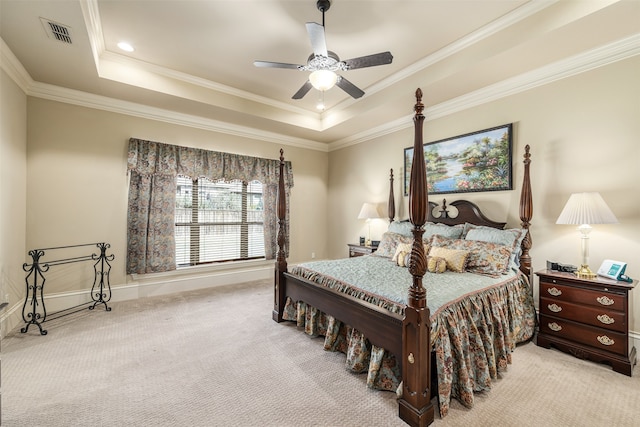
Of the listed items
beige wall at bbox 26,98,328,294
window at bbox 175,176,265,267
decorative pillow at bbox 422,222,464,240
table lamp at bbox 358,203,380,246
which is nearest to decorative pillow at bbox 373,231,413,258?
decorative pillow at bbox 422,222,464,240

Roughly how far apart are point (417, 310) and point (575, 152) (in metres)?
2.64

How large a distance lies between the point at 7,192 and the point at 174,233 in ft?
5.98

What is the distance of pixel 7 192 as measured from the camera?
9.27ft

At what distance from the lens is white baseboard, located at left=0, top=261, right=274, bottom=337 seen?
308 cm

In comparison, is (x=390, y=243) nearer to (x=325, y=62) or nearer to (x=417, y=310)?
(x=417, y=310)

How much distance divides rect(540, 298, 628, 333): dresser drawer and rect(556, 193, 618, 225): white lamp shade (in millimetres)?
725

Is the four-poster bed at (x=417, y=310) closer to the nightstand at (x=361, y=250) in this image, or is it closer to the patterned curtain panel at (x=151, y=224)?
the nightstand at (x=361, y=250)

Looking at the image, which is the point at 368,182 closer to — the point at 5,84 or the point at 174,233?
the point at 174,233

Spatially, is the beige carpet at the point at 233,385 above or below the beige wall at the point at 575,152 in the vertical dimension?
below

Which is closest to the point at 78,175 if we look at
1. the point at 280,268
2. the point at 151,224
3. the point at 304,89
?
the point at 151,224

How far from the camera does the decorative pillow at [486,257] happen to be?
8.75 ft

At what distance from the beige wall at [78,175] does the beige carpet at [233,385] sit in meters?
1.10

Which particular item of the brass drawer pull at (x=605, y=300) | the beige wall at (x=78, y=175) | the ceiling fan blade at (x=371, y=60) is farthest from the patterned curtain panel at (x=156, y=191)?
the brass drawer pull at (x=605, y=300)

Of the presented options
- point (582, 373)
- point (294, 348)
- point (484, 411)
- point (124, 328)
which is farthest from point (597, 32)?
point (124, 328)
